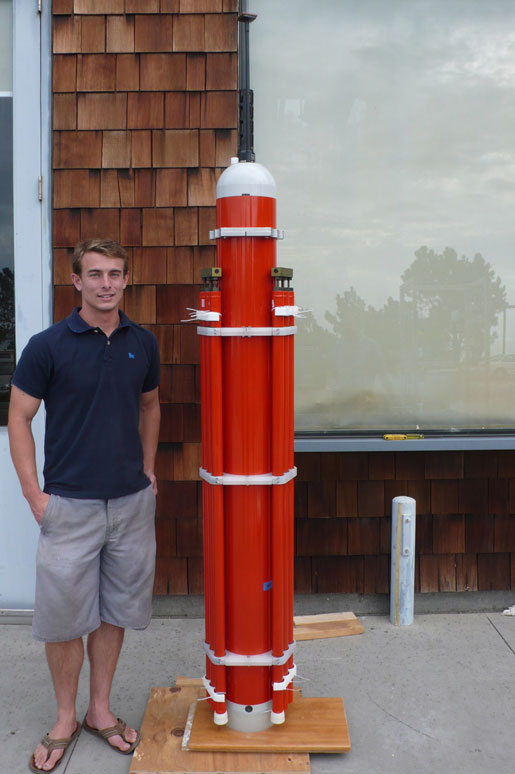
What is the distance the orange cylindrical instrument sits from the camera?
2.02 metres

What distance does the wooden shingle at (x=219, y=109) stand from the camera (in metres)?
3.00

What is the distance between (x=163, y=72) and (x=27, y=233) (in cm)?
91

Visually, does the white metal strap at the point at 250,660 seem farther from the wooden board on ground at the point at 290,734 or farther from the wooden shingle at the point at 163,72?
the wooden shingle at the point at 163,72

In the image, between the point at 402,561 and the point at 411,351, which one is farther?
the point at 411,351

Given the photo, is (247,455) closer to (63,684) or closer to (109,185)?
(63,684)

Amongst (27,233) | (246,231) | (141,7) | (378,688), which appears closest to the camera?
(246,231)

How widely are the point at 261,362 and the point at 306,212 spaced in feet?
4.33

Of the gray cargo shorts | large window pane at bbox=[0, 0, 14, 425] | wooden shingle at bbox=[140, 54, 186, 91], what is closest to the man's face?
the gray cargo shorts

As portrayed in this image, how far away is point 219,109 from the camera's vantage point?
300 centimetres

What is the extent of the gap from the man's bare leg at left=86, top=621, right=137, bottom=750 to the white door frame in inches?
40.5

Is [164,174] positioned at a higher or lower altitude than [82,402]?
higher

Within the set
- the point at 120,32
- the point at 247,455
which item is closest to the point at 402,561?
the point at 247,455

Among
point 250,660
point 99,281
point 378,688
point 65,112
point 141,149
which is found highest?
point 65,112

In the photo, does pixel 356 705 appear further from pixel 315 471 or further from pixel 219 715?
pixel 315 471
